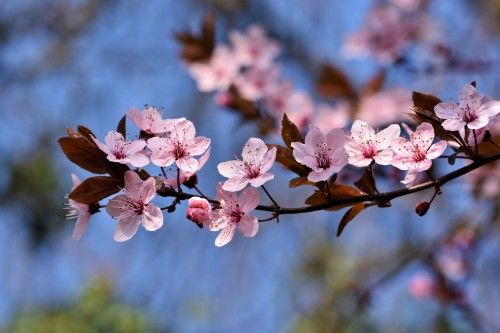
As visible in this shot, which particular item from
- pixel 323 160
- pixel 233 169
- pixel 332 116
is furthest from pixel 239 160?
pixel 332 116

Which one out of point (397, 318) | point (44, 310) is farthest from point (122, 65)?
point (397, 318)

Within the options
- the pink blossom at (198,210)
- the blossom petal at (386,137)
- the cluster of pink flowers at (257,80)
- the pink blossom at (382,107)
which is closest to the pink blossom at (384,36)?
the pink blossom at (382,107)

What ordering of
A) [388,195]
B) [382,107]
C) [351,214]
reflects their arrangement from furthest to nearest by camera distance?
[382,107] → [351,214] → [388,195]

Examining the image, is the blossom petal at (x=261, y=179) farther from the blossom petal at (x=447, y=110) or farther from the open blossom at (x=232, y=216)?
the blossom petal at (x=447, y=110)

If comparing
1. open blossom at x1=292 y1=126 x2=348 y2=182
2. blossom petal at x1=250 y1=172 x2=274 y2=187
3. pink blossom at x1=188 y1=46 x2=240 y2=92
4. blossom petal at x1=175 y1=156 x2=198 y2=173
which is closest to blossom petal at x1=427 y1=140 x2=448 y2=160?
open blossom at x1=292 y1=126 x2=348 y2=182

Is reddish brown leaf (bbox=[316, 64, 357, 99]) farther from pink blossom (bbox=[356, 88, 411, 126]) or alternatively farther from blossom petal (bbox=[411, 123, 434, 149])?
blossom petal (bbox=[411, 123, 434, 149])

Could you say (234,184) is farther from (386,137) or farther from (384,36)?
(384,36)

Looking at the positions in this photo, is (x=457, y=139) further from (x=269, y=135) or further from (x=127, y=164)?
(x=269, y=135)
